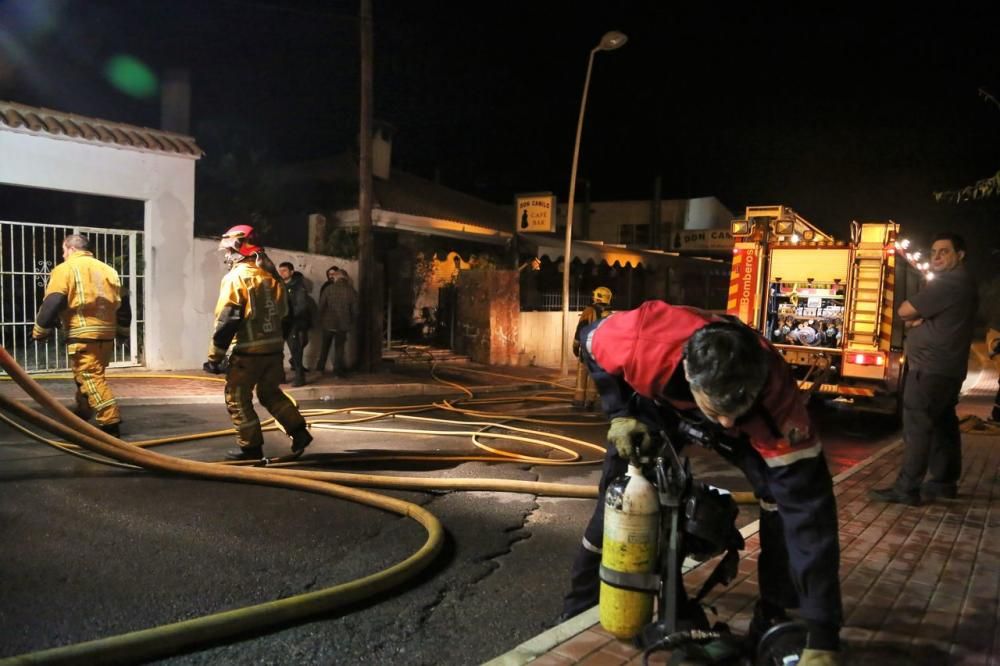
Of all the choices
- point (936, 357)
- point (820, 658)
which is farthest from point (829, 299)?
point (820, 658)

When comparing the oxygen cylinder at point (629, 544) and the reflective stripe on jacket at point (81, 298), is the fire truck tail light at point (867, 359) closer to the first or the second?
the oxygen cylinder at point (629, 544)

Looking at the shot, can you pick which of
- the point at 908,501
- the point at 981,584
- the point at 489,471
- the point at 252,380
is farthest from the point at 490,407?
the point at 981,584

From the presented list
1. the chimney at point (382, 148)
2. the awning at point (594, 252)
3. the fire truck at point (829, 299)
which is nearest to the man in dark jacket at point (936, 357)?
the fire truck at point (829, 299)

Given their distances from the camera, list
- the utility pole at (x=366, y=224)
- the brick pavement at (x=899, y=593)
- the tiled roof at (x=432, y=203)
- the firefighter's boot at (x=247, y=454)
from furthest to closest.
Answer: the tiled roof at (x=432, y=203) → the utility pole at (x=366, y=224) → the firefighter's boot at (x=247, y=454) → the brick pavement at (x=899, y=593)

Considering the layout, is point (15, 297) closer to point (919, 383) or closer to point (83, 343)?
point (83, 343)

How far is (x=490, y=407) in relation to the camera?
32.0 feet

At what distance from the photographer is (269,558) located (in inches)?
152

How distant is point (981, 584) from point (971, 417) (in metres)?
5.92

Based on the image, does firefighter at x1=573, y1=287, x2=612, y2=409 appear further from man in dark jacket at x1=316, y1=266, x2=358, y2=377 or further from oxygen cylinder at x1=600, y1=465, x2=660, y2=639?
oxygen cylinder at x1=600, y1=465, x2=660, y2=639

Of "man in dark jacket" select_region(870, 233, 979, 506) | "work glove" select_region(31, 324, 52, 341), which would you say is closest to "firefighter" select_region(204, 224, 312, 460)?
"work glove" select_region(31, 324, 52, 341)

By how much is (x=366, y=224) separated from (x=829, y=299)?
7.31 m

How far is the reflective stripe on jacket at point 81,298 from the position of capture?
6.19m

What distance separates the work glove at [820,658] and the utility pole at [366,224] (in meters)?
10.8

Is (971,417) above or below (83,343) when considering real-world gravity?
below
